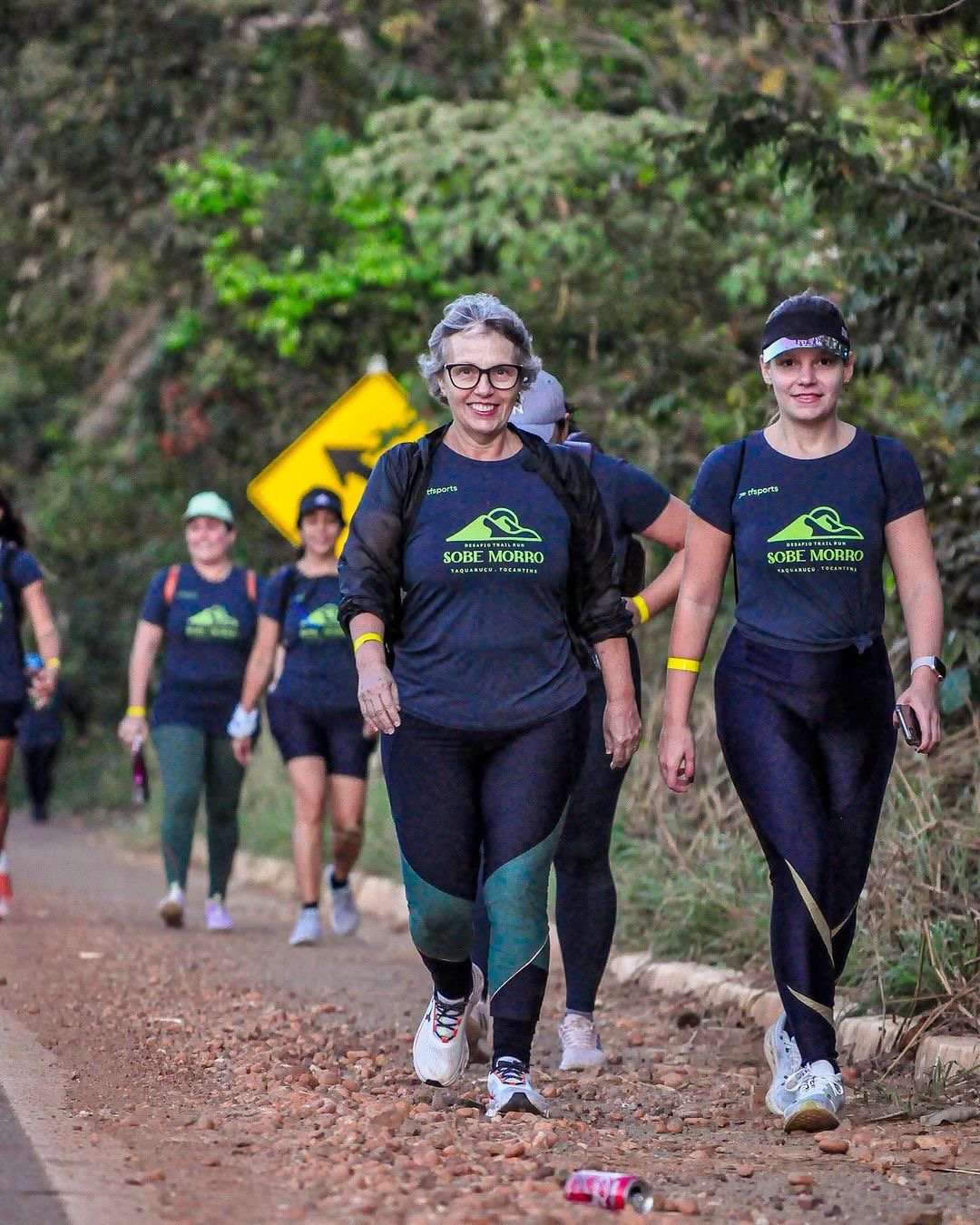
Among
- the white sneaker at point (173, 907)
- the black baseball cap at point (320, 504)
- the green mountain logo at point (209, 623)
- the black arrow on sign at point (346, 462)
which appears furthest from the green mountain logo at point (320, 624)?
the black arrow on sign at point (346, 462)

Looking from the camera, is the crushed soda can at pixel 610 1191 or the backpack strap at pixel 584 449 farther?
the backpack strap at pixel 584 449

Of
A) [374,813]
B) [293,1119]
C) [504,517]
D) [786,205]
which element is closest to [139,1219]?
[293,1119]

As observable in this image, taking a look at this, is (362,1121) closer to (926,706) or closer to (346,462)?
(926,706)

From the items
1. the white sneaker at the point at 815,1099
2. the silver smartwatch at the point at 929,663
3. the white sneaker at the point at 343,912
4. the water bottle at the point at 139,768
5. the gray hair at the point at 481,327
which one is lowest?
the white sneaker at the point at 343,912

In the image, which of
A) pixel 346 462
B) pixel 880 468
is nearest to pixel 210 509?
pixel 346 462

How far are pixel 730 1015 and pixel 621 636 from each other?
278 cm

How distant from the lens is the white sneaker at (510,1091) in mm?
5867

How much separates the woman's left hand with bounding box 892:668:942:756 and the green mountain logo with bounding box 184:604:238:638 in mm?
6260

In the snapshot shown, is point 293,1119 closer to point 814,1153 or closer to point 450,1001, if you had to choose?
point 450,1001

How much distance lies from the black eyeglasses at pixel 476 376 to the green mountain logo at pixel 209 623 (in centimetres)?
576

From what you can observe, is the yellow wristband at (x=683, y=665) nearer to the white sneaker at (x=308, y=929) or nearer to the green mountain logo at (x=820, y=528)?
the green mountain logo at (x=820, y=528)

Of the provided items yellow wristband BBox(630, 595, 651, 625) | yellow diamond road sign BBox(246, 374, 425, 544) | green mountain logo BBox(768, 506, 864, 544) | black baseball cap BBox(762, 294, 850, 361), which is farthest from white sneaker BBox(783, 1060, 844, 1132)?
yellow diamond road sign BBox(246, 374, 425, 544)

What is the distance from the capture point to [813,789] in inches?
239

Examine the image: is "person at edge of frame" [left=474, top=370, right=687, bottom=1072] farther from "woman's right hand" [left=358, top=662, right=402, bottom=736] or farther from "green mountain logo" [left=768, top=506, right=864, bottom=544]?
"woman's right hand" [left=358, top=662, right=402, bottom=736]
